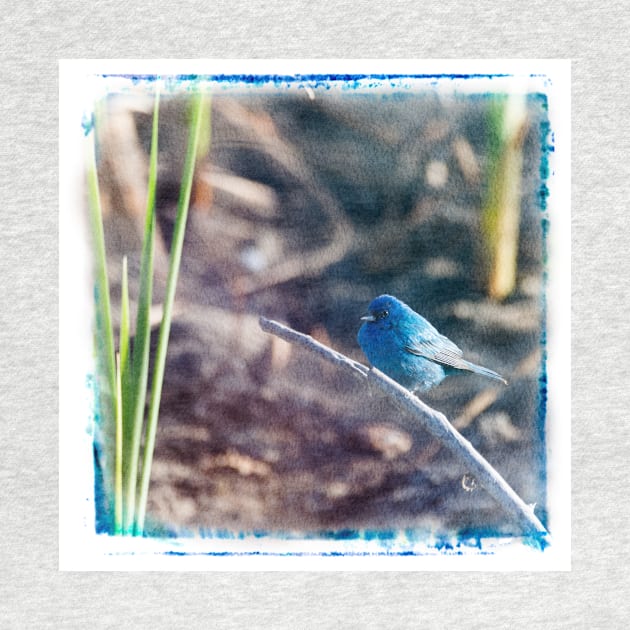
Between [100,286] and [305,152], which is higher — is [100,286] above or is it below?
below

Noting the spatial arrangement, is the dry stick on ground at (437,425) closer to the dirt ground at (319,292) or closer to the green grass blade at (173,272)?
the dirt ground at (319,292)

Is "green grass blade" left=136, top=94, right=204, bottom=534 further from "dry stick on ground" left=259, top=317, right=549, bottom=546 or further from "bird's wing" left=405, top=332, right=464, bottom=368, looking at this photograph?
"bird's wing" left=405, top=332, right=464, bottom=368

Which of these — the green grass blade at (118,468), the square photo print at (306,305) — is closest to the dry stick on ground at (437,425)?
the square photo print at (306,305)

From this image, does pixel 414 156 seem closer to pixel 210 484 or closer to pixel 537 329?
pixel 537 329

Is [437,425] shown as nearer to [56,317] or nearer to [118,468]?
[118,468]

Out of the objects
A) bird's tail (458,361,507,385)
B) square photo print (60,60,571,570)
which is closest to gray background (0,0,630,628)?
square photo print (60,60,571,570)

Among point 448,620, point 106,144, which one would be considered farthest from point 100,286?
point 448,620
